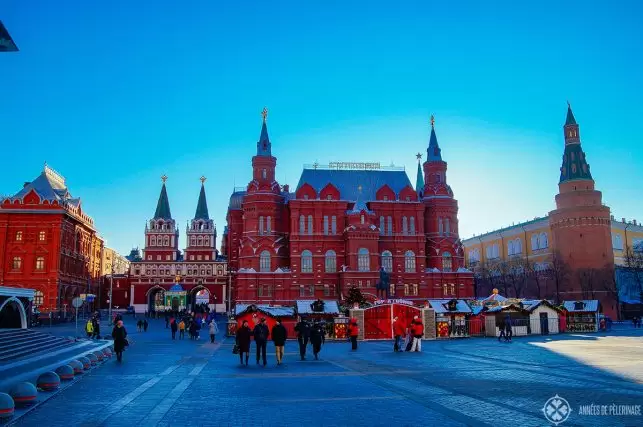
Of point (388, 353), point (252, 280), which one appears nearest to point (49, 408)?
point (388, 353)

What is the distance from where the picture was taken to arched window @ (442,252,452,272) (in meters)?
73.9

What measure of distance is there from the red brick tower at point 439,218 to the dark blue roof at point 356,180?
12.3ft

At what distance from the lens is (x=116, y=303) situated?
344ft

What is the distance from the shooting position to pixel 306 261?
230 ft

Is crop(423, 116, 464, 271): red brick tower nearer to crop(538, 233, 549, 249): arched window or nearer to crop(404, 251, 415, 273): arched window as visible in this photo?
crop(404, 251, 415, 273): arched window

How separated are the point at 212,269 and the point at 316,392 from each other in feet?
305

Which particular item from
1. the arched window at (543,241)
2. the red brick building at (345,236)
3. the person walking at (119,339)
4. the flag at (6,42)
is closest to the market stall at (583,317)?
the red brick building at (345,236)

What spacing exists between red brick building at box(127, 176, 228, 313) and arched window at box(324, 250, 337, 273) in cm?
3612

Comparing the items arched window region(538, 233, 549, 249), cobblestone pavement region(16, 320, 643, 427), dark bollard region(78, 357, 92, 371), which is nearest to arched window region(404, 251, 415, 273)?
arched window region(538, 233, 549, 249)

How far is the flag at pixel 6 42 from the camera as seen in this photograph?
1455 centimetres

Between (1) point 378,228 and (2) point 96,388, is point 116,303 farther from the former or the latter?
(2) point 96,388

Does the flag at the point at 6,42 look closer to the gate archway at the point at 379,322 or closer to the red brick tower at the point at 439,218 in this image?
the gate archway at the point at 379,322

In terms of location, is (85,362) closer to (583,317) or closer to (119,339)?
(119,339)

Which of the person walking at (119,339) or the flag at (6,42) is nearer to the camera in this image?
the flag at (6,42)
